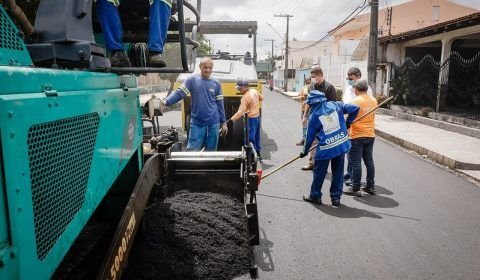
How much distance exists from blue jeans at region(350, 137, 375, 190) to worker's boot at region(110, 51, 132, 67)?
4.12m

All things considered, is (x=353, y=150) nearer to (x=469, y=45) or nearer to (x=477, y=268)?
(x=477, y=268)

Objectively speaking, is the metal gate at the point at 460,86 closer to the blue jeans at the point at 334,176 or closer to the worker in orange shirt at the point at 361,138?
the worker in orange shirt at the point at 361,138

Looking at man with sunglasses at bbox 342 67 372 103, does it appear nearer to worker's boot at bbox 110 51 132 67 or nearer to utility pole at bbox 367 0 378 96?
worker's boot at bbox 110 51 132 67

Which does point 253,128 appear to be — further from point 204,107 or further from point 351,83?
point 204,107

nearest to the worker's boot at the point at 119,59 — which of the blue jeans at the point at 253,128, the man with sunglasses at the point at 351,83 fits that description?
the man with sunglasses at the point at 351,83

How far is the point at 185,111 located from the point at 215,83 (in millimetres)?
2833

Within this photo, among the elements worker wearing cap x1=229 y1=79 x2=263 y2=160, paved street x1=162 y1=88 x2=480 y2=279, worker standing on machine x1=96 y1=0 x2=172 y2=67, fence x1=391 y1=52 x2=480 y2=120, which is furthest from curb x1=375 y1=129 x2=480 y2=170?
worker standing on machine x1=96 y1=0 x2=172 y2=67

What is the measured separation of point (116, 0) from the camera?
2490 millimetres

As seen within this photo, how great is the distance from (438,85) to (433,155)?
7503 millimetres

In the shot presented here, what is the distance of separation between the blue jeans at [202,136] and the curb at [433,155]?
473cm

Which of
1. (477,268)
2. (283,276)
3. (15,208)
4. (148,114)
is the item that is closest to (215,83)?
(148,114)

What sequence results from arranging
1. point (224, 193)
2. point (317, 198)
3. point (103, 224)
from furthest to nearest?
point (317, 198), point (224, 193), point (103, 224)

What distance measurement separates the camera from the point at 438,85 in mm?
14602

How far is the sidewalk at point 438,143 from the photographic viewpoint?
733cm
